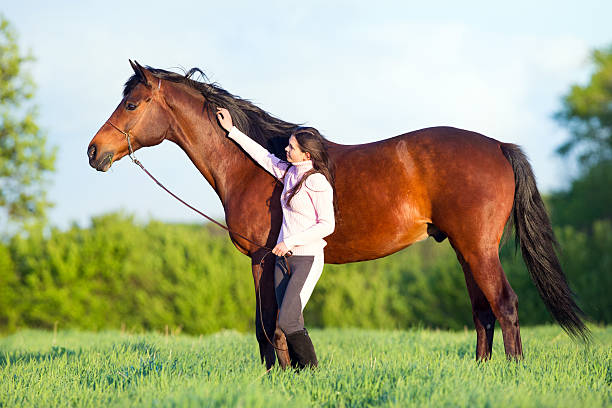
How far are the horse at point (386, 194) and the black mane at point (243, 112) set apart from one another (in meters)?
0.01

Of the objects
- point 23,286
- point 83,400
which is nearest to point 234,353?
point 83,400

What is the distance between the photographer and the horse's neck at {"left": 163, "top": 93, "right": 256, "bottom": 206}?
5.29m

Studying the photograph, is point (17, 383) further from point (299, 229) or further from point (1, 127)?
point (1, 127)

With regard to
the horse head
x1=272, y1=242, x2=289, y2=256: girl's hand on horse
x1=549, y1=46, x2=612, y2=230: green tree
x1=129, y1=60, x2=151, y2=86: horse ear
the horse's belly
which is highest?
x1=549, y1=46, x2=612, y2=230: green tree

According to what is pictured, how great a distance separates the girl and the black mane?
68 centimetres

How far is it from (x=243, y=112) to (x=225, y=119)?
0.79 ft

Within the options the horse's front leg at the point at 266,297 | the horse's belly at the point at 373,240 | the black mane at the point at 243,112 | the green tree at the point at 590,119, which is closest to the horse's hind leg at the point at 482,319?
the horse's belly at the point at 373,240

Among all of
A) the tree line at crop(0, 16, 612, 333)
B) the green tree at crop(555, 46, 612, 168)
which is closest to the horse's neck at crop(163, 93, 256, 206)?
the tree line at crop(0, 16, 612, 333)

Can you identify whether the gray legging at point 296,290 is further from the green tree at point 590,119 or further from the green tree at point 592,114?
the green tree at point 592,114

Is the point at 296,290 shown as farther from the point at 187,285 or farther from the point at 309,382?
the point at 187,285

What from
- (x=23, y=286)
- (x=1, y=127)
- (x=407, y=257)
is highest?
(x=1, y=127)

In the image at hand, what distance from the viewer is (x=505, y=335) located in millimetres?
4699

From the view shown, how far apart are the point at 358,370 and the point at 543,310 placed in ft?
47.5

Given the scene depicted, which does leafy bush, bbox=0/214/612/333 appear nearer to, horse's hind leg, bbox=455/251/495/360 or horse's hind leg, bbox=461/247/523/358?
horse's hind leg, bbox=455/251/495/360
